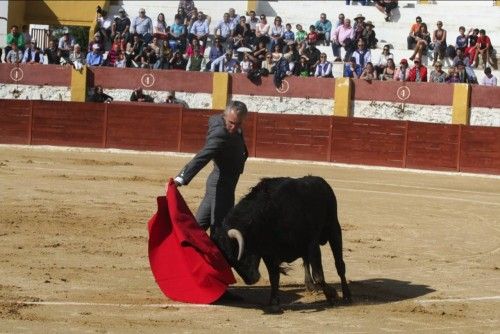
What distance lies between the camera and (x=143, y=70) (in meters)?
24.6

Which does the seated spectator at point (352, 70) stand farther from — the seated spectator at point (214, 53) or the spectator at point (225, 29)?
the seated spectator at point (214, 53)

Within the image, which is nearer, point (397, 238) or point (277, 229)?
point (277, 229)

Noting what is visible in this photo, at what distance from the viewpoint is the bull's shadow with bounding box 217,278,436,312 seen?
25.7 feet

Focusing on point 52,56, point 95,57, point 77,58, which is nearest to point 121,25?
point 95,57

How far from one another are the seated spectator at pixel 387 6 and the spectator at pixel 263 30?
2.98 metres

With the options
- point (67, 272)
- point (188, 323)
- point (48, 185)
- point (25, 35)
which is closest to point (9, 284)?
point (67, 272)

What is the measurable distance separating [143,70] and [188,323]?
18.0 metres

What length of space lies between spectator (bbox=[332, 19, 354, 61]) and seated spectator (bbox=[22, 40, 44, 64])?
677cm

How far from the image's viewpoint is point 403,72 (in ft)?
76.3

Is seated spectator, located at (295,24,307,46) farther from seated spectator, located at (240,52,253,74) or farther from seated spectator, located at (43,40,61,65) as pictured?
seated spectator, located at (43,40,61,65)

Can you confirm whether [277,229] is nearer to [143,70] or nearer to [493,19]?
[143,70]

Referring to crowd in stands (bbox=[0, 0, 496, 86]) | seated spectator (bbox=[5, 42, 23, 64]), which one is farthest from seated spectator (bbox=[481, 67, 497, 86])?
seated spectator (bbox=[5, 42, 23, 64])

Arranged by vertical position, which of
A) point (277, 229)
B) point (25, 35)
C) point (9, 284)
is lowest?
point (9, 284)

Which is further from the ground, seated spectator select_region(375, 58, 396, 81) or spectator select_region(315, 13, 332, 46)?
spectator select_region(315, 13, 332, 46)
